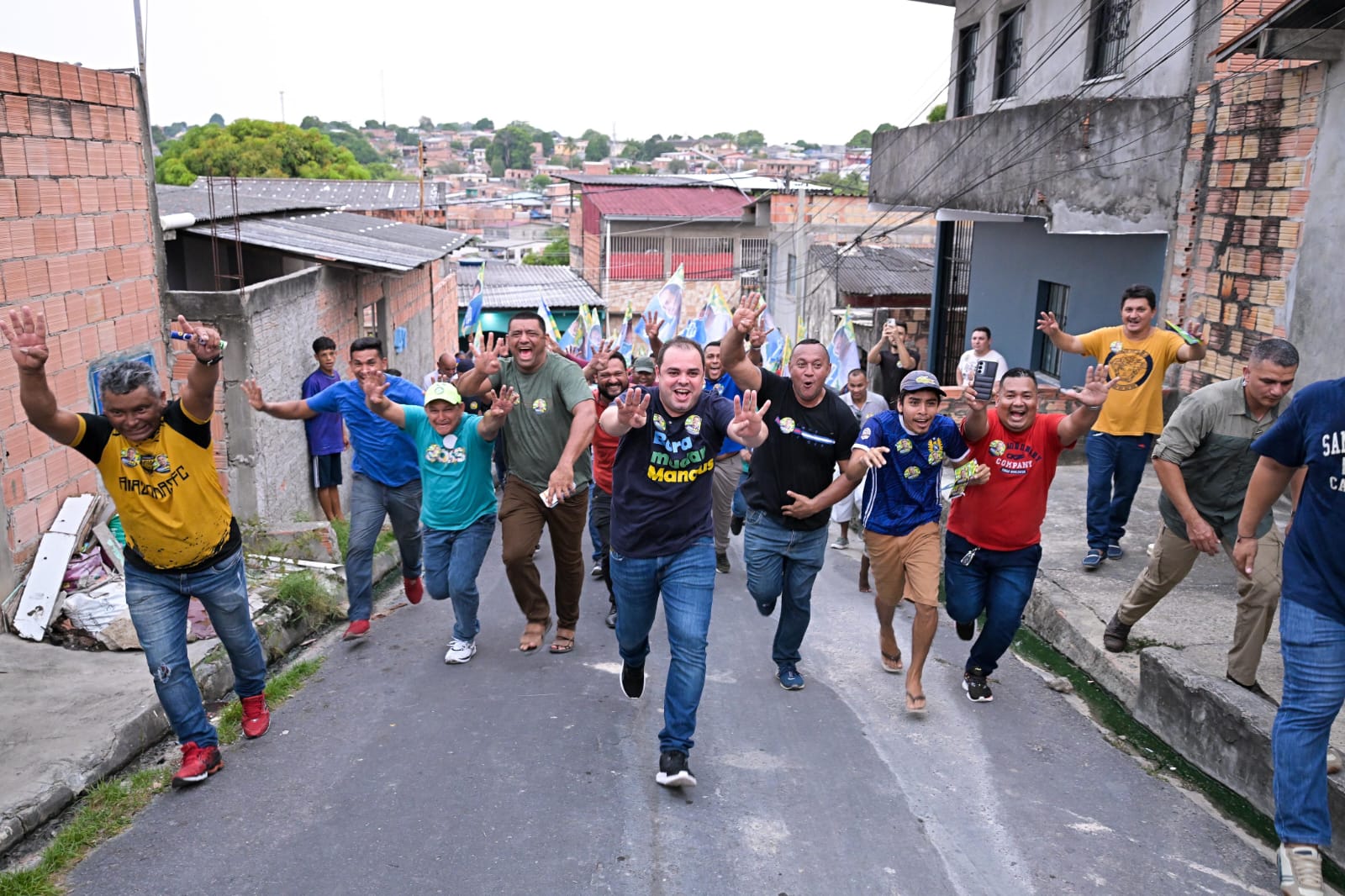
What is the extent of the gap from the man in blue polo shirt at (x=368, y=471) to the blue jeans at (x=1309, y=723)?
469 centimetres

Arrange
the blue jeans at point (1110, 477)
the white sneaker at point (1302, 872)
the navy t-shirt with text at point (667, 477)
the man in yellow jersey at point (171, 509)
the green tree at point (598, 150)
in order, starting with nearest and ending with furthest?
the white sneaker at point (1302, 872), the man in yellow jersey at point (171, 509), the navy t-shirt with text at point (667, 477), the blue jeans at point (1110, 477), the green tree at point (598, 150)

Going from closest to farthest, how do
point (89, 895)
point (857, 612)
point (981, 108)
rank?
point (89, 895) → point (857, 612) → point (981, 108)

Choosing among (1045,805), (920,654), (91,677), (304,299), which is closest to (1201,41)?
(920,654)

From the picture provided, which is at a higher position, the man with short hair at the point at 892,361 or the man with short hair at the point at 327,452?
the man with short hair at the point at 892,361

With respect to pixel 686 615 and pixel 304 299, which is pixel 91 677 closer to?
pixel 686 615

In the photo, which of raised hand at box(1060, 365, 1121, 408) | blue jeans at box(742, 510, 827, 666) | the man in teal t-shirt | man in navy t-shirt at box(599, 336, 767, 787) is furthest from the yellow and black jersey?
raised hand at box(1060, 365, 1121, 408)

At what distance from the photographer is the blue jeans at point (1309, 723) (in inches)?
145

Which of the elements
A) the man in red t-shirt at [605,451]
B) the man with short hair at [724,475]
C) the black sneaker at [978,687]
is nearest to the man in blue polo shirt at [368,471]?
the man in red t-shirt at [605,451]

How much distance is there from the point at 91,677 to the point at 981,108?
13510mm

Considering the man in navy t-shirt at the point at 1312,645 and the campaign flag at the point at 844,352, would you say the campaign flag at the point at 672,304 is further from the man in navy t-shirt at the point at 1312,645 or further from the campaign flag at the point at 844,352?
the man in navy t-shirt at the point at 1312,645

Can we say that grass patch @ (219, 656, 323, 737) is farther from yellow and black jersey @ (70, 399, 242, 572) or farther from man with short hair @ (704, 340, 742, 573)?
man with short hair @ (704, 340, 742, 573)

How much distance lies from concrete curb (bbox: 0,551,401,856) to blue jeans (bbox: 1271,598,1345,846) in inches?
188

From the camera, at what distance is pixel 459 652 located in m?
6.13

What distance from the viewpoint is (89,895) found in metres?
3.72
